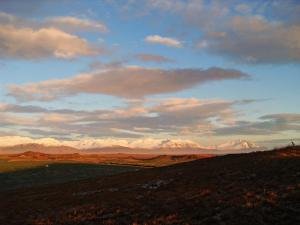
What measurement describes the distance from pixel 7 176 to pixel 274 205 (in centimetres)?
10934

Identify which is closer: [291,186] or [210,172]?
[291,186]

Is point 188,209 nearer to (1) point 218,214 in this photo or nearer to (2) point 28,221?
(1) point 218,214

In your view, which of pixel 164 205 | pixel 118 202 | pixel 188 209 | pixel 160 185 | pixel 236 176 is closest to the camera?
pixel 188 209

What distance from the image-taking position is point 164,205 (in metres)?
28.1

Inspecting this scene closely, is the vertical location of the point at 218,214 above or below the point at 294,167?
below

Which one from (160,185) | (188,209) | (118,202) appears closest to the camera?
(188,209)

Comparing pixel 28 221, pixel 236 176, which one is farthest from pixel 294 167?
pixel 28 221

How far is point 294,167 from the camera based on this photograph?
33.0 m

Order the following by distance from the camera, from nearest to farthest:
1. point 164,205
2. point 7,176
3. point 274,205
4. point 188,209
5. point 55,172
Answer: point 274,205 < point 188,209 < point 164,205 < point 7,176 < point 55,172

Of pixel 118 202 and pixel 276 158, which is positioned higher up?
pixel 276 158

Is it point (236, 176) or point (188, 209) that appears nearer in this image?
point (188, 209)

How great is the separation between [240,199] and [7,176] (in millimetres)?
105923

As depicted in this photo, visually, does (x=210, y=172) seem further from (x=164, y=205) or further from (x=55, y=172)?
(x=55, y=172)

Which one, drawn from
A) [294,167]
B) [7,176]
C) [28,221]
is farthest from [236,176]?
[7,176]
